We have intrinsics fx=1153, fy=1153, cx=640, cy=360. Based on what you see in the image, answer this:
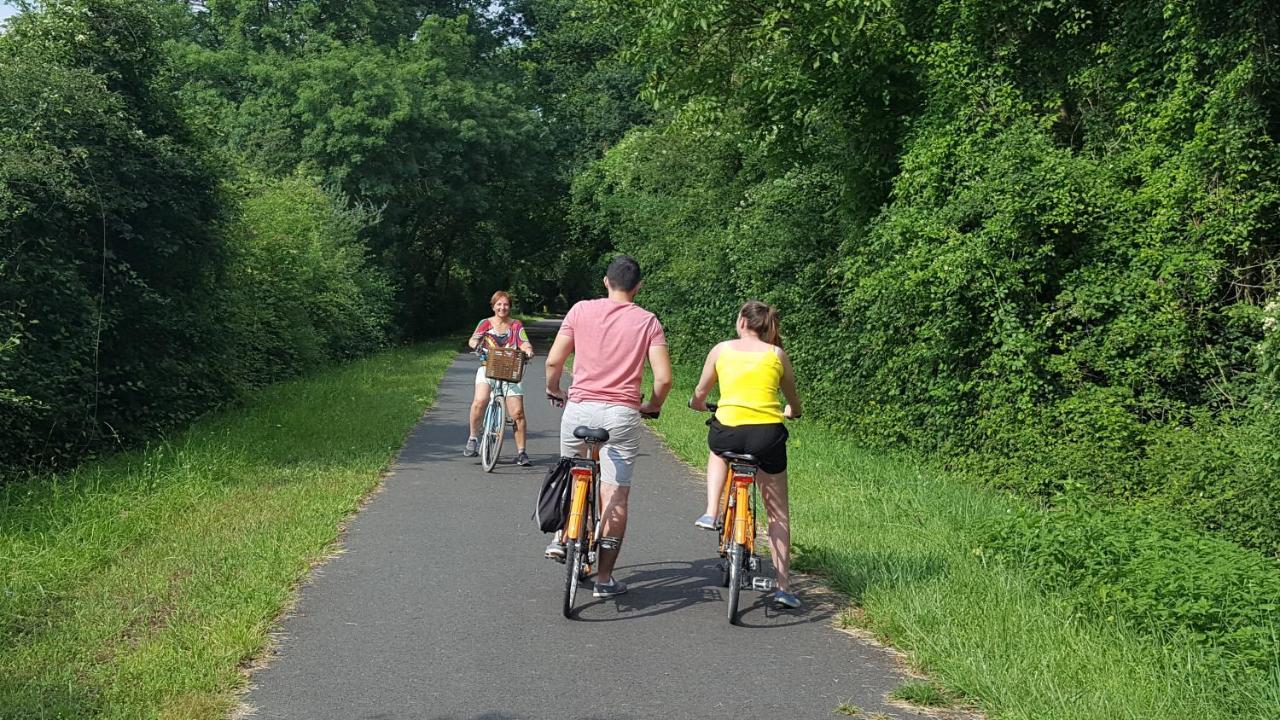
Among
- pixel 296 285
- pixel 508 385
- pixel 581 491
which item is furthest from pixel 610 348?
pixel 296 285

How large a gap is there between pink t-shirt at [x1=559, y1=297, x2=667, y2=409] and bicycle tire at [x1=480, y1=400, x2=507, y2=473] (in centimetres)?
558

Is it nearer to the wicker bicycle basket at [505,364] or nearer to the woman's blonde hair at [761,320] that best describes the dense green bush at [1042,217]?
the woman's blonde hair at [761,320]

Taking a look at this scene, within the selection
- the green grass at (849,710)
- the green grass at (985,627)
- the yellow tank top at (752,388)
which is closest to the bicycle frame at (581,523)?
the yellow tank top at (752,388)

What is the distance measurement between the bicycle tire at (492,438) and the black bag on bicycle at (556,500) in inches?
216

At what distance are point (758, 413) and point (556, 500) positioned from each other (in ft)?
4.04

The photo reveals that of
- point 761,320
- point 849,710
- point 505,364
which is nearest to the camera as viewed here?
point 849,710

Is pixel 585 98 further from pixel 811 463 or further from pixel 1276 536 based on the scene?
pixel 1276 536

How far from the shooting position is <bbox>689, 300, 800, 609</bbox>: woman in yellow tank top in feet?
21.2

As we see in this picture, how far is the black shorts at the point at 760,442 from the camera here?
6.42 meters

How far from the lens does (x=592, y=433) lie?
6324 millimetres

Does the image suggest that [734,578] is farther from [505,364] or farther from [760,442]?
[505,364]

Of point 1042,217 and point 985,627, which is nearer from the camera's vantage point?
point 985,627

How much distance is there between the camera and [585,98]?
4212cm

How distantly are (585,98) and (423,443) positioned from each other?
98.2ft
